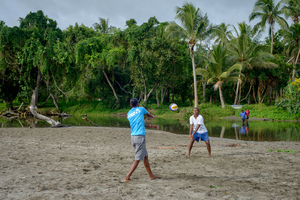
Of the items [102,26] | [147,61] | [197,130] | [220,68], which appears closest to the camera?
[197,130]

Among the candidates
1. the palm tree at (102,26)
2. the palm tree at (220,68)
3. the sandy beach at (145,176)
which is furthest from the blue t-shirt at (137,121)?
the palm tree at (102,26)

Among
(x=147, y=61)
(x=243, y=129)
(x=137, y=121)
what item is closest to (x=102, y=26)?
(x=147, y=61)

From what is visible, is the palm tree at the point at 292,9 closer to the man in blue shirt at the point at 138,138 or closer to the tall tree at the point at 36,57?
the tall tree at the point at 36,57

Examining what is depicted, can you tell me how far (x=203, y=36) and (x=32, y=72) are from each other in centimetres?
1817

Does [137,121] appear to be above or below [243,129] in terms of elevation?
above

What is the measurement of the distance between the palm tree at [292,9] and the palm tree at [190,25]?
13670 mm

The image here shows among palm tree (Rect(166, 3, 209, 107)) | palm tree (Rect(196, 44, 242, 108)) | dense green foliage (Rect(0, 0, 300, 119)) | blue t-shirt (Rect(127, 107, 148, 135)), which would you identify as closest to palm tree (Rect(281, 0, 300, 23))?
dense green foliage (Rect(0, 0, 300, 119))

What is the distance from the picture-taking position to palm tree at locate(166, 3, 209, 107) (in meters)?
28.0

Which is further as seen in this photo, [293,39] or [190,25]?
[293,39]

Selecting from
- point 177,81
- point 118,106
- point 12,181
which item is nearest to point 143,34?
point 177,81

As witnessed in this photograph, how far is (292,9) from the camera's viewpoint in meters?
36.2

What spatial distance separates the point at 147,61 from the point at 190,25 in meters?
10.1

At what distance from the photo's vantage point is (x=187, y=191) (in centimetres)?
487

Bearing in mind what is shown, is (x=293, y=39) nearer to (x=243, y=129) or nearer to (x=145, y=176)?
(x=243, y=129)
